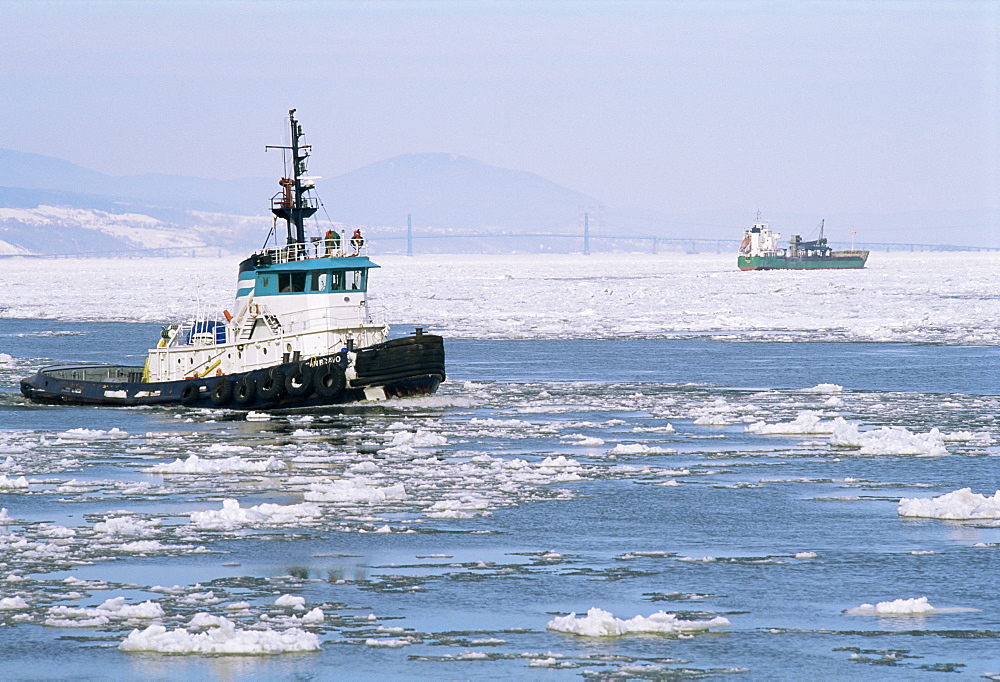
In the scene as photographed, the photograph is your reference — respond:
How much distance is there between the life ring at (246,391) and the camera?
1159 inches

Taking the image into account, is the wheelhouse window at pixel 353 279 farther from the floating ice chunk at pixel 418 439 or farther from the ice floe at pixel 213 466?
the ice floe at pixel 213 466

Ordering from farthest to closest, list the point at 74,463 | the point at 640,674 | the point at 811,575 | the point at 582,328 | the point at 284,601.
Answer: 1. the point at 582,328
2. the point at 74,463
3. the point at 811,575
4. the point at 284,601
5. the point at 640,674

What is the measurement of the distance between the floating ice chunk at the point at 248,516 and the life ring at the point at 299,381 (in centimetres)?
1214

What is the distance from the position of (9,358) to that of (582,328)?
2131 centimetres

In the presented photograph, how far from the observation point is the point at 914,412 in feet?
87.4

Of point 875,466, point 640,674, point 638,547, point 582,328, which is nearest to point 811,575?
point 638,547

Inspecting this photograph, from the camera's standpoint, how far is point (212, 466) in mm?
21141

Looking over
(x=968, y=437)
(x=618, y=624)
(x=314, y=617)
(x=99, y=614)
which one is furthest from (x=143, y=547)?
(x=968, y=437)

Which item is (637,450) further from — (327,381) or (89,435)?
(89,435)

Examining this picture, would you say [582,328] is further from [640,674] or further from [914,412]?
[640,674]

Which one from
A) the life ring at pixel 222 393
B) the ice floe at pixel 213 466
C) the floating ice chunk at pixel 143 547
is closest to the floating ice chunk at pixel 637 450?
the ice floe at pixel 213 466

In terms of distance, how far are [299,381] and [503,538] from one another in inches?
569

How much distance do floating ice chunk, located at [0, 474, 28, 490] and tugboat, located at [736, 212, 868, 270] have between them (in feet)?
479

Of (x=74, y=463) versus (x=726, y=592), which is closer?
(x=726, y=592)
